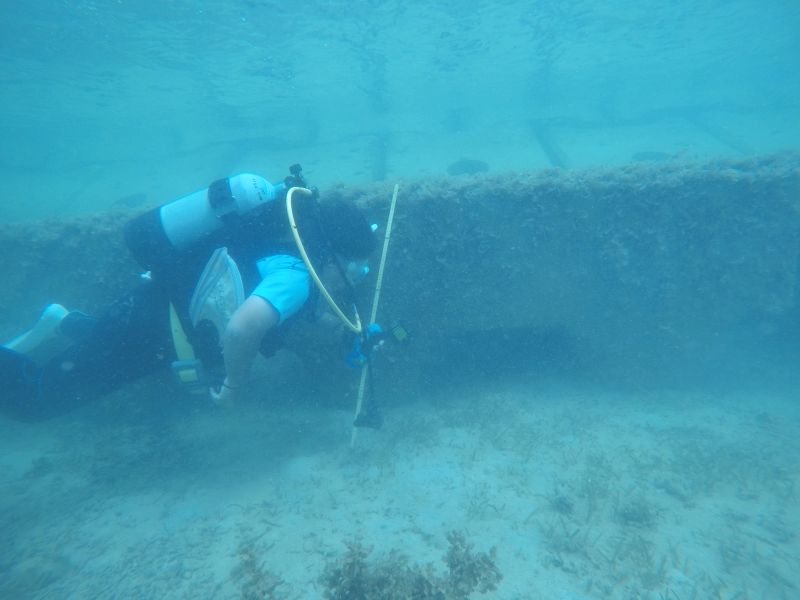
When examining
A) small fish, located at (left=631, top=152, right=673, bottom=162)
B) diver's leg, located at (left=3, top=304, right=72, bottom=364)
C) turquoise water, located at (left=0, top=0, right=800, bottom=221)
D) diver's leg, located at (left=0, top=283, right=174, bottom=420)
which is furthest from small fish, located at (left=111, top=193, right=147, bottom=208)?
small fish, located at (left=631, top=152, right=673, bottom=162)

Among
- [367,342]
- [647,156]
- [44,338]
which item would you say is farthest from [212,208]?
[647,156]

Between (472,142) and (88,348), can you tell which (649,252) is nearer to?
(88,348)

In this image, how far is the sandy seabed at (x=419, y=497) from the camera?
11.0ft

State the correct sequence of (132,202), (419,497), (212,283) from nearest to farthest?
(212,283) < (419,497) < (132,202)

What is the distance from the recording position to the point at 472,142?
771 inches

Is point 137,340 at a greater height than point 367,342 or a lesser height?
greater

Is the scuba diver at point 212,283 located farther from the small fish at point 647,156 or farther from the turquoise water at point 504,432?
the small fish at point 647,156

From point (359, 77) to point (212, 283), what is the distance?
125 ft

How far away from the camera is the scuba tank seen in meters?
3.36

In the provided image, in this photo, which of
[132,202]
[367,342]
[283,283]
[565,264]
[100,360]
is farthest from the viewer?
[132,202]

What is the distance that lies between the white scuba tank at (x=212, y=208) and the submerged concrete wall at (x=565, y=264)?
1.50 m

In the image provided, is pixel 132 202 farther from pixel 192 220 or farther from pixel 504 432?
pixel 504 432

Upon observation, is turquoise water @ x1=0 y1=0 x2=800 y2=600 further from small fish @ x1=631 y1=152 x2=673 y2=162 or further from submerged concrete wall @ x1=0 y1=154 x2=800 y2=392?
small fish @ x1=631 y1=152 x2=673 y2=162

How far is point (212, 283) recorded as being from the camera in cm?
330
